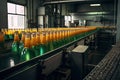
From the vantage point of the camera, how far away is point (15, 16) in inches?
311

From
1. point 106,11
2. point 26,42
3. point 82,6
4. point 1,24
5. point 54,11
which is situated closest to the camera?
point 26,42

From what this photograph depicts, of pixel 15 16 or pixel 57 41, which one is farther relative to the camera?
pixel 15 16

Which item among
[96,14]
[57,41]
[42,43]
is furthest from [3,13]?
[96,14]

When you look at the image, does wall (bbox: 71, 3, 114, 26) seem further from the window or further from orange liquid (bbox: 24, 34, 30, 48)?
orange liquid (bbox: 24, 34, 30, 48)

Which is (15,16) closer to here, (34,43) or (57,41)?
(57,41)

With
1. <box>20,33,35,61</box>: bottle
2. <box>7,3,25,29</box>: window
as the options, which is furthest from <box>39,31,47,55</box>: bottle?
<box>7,3,25,29</box>: window

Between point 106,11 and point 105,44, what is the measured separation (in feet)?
13.9

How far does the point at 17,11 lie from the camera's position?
8.06m

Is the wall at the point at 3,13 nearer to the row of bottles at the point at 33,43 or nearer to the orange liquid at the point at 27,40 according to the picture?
the row of bottles at the point at 33,43

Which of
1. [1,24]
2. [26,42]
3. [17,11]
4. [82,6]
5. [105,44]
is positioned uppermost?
[82,6]

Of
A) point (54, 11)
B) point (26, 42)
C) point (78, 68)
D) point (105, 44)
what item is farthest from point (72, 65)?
point (54, 11)

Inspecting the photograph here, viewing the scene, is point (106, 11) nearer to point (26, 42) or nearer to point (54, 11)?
point (54, 11)

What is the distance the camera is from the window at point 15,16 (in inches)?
294

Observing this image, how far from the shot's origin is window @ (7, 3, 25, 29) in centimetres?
747
